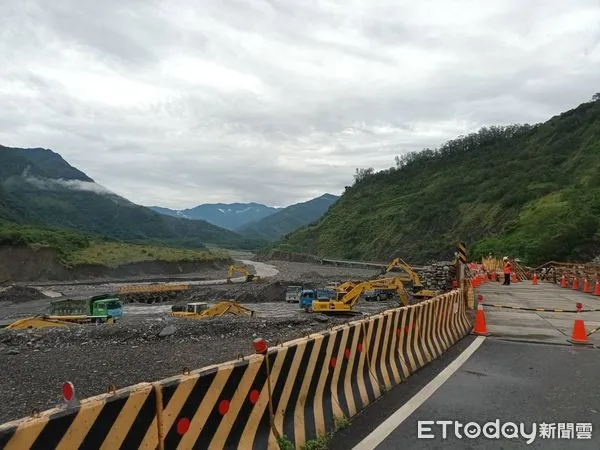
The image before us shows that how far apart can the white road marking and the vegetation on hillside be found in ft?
259

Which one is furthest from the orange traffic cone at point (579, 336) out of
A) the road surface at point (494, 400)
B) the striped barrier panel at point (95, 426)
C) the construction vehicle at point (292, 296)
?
the construction vehicle at point (292, 296)

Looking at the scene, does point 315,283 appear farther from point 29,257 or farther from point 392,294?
point 29,257

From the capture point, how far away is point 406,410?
639 cm

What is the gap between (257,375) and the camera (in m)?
4.86

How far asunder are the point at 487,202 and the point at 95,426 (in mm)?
93916

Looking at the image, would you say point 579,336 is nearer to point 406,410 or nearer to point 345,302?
point 406,410

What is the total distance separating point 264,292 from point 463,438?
44743 millimetres

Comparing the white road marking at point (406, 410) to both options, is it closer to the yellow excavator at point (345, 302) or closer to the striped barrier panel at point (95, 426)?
the striped barrier panel at point (95, 426)

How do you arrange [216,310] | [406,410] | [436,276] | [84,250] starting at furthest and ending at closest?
[84,250] → [436,276] → [216,310] → [406,410]

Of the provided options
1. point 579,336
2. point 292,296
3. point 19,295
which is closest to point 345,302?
point 292,296

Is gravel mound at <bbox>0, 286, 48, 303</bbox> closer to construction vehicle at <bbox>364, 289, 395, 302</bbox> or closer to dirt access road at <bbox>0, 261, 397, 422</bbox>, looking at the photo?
construction vehicle at <bbox>364, 289, 395, 302</bbox>

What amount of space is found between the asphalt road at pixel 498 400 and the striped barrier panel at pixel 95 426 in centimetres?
215

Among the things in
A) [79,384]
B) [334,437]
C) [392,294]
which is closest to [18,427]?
[334,437]

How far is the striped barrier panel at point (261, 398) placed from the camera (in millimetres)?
3541
